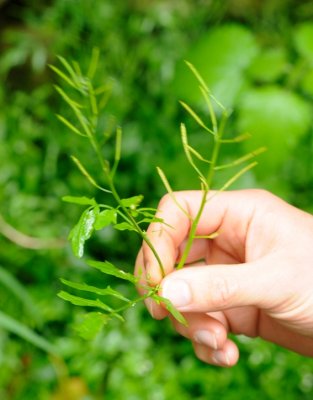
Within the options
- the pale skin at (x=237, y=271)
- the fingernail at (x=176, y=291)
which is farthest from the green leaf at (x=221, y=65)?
the fingernail at (x=176, y=291)

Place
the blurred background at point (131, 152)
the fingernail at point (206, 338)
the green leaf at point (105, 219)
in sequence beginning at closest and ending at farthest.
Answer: the green leaf at point (105, 219) → the fingernail at point (206, 338) → the blurred background at point (131, 152)

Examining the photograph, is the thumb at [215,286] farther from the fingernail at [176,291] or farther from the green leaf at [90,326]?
the green leaf at [90,326]

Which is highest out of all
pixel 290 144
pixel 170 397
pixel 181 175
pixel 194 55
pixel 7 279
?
pixel 194 55

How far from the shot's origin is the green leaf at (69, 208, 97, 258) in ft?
2.24

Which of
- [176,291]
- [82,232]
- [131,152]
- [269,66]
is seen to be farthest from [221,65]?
[82,232]

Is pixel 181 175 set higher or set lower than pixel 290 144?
lower

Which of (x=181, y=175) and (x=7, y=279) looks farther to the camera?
(x=181, y=175)

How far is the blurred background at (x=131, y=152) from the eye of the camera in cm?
162

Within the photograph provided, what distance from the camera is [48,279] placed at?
6.25 ft

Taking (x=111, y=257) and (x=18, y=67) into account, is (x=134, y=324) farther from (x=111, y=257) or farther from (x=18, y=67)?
(x=18, y=67)

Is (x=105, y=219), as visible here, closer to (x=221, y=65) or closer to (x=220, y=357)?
(x=220, y=357)

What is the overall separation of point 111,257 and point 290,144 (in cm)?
71

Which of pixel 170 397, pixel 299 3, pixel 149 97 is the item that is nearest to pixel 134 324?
pixel 170 397

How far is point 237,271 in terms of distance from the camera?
0.89m
